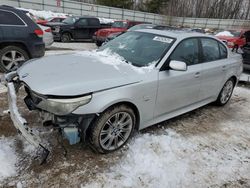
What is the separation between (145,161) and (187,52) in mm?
1931

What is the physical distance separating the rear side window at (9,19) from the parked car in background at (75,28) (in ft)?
25.7

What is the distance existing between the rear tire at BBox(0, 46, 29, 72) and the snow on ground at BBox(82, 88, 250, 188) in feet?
13.3

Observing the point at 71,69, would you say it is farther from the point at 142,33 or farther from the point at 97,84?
the point at 142,33

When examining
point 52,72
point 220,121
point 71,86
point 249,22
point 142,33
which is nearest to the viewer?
point 71,86

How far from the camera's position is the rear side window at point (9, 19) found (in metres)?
5.61

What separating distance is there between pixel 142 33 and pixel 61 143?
2.25 meters

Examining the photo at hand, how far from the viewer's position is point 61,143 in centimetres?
312

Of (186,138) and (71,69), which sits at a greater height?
(71,69)

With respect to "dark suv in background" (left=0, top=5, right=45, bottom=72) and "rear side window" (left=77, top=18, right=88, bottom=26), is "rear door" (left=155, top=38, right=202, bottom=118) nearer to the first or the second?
"dark suv in background" (left=0, top=5, right=45, bottom=72)

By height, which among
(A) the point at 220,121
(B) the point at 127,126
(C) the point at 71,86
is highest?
(C) the point at 71,86

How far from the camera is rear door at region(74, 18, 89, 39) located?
46.5 feet

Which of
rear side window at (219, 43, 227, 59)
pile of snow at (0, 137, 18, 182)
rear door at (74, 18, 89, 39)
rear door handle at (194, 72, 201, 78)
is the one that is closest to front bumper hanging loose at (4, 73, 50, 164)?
pile of snow at (0, 137, 18, 182)

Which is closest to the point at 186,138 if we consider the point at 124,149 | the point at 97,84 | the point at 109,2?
the point at 124,149

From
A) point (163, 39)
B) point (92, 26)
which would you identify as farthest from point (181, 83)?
point (92, 26)
